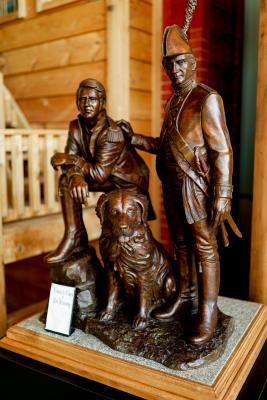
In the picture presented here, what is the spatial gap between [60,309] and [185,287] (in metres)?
0.49

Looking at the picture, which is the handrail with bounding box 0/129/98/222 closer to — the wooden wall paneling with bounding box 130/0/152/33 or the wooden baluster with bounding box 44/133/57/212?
the wooden baluster with bounding box 44/133/57/212

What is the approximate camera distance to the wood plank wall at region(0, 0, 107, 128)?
2.78 m

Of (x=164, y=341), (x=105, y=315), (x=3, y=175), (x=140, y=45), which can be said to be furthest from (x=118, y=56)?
(x=164, y=341)

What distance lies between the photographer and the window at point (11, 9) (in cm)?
321

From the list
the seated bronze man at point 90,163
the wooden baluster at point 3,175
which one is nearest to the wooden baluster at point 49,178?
the wooden baluster at point 3,175

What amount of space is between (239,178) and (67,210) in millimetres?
1747

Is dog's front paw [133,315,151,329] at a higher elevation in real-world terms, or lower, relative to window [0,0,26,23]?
lower

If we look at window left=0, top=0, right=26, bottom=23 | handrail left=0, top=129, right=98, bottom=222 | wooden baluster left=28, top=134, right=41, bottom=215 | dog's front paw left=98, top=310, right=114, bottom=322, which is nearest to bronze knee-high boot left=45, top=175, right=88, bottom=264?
dog's front paw left=98, top=310, right=114, bottom=322

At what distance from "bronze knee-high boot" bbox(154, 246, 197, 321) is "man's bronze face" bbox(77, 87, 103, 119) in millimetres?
618

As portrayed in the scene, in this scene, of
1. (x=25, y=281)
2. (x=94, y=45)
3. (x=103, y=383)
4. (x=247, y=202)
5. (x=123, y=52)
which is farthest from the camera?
(x=25, y=281)

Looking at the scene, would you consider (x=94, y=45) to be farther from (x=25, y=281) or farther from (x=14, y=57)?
(x=25, y=281)

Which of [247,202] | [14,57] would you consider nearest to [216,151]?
[247,202]

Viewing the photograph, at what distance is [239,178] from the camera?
302cm

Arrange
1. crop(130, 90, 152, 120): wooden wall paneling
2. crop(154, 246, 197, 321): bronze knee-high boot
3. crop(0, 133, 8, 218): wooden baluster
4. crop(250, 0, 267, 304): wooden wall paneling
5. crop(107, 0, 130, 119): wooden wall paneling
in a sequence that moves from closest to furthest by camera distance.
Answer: crop(154, 246, 197, 321): bronze knee-high boot < crop(250, 0, 267, 304): wooden wall paneling < crop(0, 133, 8, 218): wooden baluster < crop(107, 0, 130, 119): wooden wall paneling < crop(130, 90, 152, 120): wooden wall paneling
